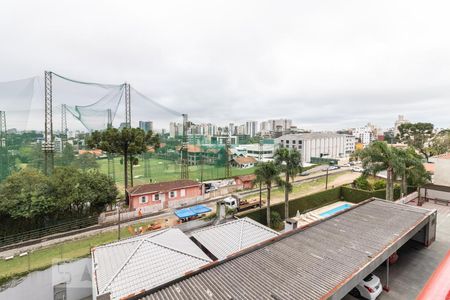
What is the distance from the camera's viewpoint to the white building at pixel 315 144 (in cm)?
5639

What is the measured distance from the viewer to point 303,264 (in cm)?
698

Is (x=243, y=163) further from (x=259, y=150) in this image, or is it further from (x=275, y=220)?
(x=275, y=220)

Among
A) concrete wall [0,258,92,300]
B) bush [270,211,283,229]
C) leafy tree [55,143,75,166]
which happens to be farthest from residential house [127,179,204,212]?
concrete wall [0,258,92,300]

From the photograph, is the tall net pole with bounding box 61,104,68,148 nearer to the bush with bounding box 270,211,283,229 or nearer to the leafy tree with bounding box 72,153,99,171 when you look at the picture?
the leafy tree with bounding box 72,153,99,171

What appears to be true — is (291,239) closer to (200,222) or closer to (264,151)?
(200,222)

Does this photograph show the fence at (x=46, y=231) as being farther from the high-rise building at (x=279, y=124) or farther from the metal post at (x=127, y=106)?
the high-rise building at (x=279, y=124)

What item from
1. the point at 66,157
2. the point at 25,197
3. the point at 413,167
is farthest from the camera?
the point at 66,157

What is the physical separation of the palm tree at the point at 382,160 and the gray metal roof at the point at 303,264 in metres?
7.29

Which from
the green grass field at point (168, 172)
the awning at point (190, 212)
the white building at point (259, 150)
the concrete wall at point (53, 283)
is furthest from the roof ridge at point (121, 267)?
the white building at point (259, 150)

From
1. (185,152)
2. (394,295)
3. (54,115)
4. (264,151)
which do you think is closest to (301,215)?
(394,295)

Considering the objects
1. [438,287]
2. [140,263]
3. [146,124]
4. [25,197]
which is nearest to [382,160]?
[438,287]

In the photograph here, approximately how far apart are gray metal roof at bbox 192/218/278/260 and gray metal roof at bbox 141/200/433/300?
2048 mm

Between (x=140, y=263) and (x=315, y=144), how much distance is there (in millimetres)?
57376

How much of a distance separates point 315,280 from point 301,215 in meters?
13.7
